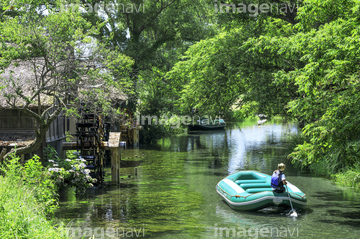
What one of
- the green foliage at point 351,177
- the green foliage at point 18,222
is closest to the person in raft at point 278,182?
the green foliage at point 351,177

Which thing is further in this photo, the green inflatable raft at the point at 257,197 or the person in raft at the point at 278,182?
the person in raft at the point at 278,182

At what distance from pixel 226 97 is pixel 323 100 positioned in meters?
11.7

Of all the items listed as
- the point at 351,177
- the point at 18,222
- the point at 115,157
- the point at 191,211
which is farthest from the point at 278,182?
the point at 18,222

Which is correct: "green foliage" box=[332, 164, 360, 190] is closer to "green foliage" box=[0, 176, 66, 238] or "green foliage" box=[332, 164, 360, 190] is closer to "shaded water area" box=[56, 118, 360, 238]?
"shaded water area" box=[56, 118, 360, 238]

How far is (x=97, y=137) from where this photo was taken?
19047 mm

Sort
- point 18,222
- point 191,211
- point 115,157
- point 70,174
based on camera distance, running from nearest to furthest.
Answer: point 18,222
point 191,211
point 70,174
point 115,157

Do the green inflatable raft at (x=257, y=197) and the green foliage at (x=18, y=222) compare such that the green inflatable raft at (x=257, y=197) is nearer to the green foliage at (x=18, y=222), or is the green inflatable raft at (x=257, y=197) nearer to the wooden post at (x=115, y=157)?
the wooden post at (x=115, y=157)

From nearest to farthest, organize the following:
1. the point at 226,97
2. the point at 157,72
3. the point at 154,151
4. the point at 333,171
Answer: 1. the point at 333,171
2. the point at 226,97
3. the point at 154,151
4. the point at 157,72

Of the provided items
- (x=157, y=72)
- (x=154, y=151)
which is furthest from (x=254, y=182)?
(x=157, y=72)

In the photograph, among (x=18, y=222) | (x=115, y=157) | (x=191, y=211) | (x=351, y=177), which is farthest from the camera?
(x=115, y=157)

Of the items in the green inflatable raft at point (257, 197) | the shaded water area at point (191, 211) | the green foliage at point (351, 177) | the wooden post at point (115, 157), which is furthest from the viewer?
the wooden post at point (115, 157)

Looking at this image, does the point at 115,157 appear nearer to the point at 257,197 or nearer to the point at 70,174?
the point at 70,174

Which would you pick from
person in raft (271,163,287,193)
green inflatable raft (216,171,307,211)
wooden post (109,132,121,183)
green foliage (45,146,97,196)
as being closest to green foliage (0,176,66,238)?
green foliage (45,146,97,196)

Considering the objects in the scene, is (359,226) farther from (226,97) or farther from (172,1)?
(172,1)
